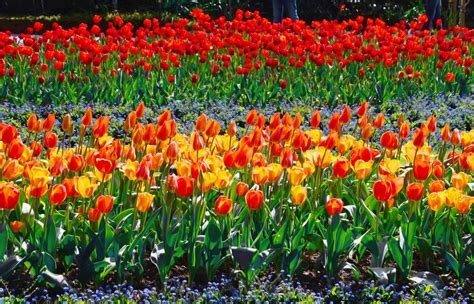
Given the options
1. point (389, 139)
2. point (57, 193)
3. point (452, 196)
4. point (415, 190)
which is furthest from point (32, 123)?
point (452, 196)

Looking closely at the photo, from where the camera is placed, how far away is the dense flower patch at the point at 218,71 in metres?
8.37

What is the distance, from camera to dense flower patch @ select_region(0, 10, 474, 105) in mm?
8367

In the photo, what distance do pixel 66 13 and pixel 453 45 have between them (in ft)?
48.7

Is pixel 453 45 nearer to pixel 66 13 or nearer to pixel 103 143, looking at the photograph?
pixel 103 143

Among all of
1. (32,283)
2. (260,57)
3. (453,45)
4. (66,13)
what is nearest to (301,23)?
(260,57)

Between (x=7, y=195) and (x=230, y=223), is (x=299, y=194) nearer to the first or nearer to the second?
(x=230, y=223)

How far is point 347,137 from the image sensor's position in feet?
15.3

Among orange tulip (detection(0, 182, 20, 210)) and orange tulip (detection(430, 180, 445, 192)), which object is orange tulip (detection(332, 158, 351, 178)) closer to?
orange tulip (detection(430, 180, 445, 192))

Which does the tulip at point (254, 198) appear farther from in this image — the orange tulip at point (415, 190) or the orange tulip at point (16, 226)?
the orange tulip at point (16, 226)

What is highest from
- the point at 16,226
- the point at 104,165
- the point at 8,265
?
the point at 104,165

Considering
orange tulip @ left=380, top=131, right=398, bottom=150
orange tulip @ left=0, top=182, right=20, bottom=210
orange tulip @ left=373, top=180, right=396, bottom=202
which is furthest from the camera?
orange tulip @ left=380, top=131, right=398, bottom=150

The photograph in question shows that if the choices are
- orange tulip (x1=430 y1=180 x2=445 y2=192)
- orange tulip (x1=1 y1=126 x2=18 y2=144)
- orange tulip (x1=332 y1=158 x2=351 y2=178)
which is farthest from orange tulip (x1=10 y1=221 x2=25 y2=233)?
orange tulip (x1=430 y1=180 x2=445 y2=192)

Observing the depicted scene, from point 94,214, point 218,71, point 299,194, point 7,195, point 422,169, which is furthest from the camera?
point 218,71

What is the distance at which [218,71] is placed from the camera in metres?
9.24
